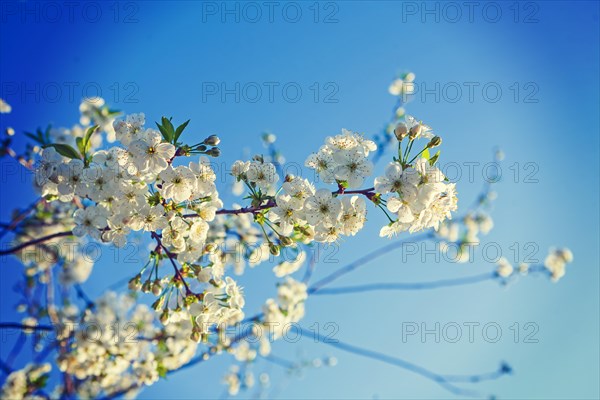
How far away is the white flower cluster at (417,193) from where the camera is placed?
1.74 meters

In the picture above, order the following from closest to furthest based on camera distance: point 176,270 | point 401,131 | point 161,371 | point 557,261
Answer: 1. point 401,131
2. point 176,270
3. point 161,371
4. point 557,261

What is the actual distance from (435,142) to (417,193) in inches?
11.6

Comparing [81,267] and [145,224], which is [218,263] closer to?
[145,224]

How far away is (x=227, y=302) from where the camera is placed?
87.9 inches

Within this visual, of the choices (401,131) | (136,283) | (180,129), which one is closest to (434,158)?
(401,131)

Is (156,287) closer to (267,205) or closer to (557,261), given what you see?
(267,205)

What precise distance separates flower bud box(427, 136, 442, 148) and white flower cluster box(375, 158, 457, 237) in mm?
129

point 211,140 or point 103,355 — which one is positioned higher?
point 211,140

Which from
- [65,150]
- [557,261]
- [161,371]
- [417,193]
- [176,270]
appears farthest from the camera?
[557,261]

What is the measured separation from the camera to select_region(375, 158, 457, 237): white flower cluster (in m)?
1.74

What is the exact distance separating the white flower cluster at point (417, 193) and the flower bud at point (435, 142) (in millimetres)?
129

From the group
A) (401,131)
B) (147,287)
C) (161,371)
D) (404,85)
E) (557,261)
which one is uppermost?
(404,85)

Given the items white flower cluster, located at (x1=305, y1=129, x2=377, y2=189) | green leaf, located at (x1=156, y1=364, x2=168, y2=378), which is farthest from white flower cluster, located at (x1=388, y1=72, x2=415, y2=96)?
green leaf, located at (x1=156, y1=364, x2=168, y2=378)

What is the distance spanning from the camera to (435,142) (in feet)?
6.13
